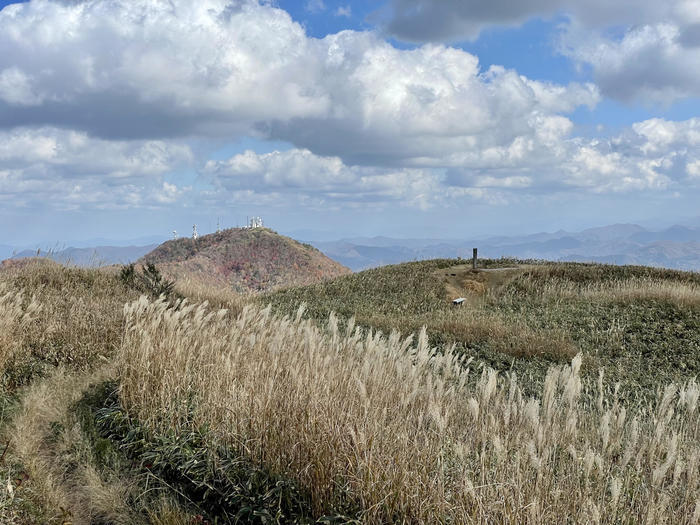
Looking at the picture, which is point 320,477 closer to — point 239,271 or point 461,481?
point 461,481

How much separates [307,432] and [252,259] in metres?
47.5

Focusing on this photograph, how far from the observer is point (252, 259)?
166ft

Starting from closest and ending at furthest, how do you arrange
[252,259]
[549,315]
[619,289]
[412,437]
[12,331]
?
[412,437], [12,331], [549,315], [619,289], [252,259]

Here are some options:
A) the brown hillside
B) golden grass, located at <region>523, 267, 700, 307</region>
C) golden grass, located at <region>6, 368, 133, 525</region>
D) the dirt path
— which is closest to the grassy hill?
golden grass, located at <region>6, 368, 133, 525</region>

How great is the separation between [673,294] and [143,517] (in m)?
14.5

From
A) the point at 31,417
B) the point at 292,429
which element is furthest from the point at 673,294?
the point at 31,417

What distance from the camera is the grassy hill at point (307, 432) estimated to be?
3059mm

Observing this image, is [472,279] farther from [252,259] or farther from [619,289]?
[252,259]

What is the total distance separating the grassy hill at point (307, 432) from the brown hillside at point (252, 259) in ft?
115

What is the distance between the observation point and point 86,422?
5.62 meters

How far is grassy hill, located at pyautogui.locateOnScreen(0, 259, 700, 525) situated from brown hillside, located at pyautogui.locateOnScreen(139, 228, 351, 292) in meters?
34.9

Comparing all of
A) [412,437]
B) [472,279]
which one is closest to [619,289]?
[472,279]

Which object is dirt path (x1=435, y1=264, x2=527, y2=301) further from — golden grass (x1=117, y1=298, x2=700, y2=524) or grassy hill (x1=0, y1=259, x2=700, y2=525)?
golden grass (x1=117, y1=298, x2=700, y2=524)

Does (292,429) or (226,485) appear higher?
(292,429)
